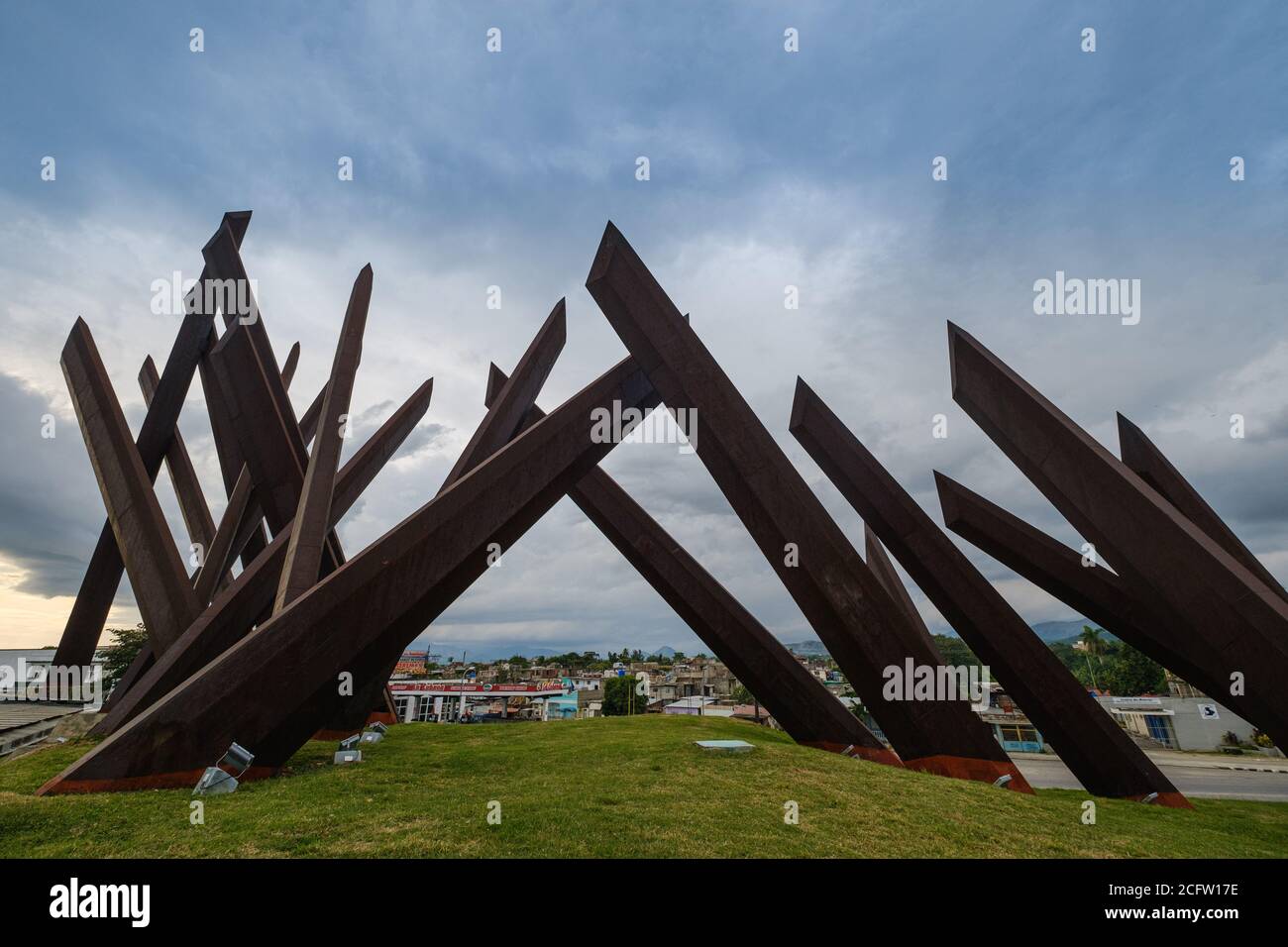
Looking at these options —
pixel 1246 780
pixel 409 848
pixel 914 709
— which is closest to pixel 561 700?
pixel 1246 780

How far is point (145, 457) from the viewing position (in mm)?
12453

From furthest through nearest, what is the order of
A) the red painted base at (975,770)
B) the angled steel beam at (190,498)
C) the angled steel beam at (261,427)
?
the angled steel beam at (190,498), the angled steel beam at (261,427), the red painted base at (975,770)

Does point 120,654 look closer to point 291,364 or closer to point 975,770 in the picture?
point 291,364

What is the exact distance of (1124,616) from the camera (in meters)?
10.1

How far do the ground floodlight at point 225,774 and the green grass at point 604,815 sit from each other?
190 mm

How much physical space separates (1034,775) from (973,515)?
16840 mm

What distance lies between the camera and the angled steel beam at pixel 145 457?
39.1ft

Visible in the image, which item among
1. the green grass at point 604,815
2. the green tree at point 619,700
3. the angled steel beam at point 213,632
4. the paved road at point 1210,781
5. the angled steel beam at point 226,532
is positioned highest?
the angled steel beam at point 226,532

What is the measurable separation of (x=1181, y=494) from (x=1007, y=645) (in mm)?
4604

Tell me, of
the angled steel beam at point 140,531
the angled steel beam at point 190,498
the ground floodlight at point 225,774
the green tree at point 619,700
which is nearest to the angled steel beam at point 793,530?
the ground floodlight at point 225,774

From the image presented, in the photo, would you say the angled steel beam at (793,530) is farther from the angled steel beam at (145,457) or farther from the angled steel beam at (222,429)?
the angled steel beam at (145,457)

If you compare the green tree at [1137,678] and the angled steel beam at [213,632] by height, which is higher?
the angled steel beam at [213,632]

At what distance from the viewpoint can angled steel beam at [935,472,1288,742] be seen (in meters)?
9.97
